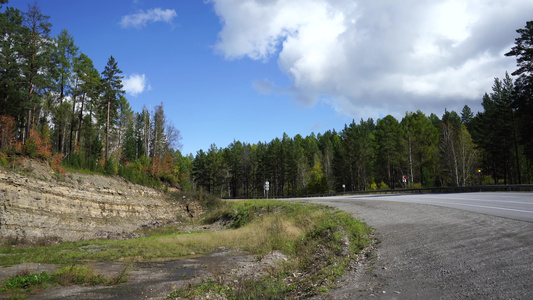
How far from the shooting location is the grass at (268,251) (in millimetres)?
9328

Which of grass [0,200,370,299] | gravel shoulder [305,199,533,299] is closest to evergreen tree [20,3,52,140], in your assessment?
grass [0,200,370,299]

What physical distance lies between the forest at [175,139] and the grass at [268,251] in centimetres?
1420

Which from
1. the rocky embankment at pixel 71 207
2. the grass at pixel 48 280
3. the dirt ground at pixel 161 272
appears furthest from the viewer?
the rocky embankment at pixel 71 207

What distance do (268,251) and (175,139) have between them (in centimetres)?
5151

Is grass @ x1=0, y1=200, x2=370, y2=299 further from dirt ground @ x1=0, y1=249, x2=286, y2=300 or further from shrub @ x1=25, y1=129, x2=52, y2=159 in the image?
shrub @ x1=25, y1=129, x2=52, y2=159

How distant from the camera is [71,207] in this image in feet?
95.0

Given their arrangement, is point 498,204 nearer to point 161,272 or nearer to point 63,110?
point 161,272

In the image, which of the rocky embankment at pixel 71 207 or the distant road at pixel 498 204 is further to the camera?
the rocky embankment at pixel 71 207

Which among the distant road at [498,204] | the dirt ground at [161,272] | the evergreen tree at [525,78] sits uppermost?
the evergreen tree at [525,78]

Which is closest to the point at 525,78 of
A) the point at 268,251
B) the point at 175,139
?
the point at 268,251

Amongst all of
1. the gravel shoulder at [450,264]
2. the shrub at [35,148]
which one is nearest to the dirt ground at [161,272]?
the gravel shoulder at [450,264]

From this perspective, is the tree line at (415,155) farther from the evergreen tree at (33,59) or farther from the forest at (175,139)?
the evergreen tree at (33,59)

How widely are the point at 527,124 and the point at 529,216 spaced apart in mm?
28721

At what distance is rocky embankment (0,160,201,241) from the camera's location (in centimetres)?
2345
